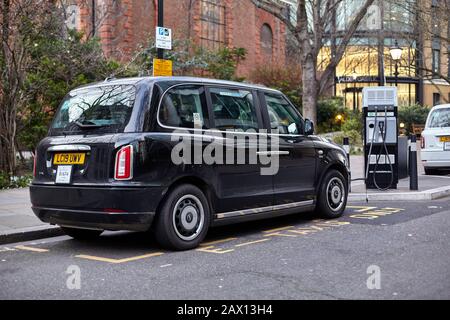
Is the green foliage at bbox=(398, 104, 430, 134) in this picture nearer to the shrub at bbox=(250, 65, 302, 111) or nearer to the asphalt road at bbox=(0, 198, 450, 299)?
the shrub at bbox=(250, 65, 302, 111)

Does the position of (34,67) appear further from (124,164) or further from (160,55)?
(124,164)

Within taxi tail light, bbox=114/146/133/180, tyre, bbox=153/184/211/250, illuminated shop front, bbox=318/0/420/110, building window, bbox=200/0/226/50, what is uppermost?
building window, bbox=200/0/226/50

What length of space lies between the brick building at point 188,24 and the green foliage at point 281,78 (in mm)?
2909

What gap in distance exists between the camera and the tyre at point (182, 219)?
240 inches

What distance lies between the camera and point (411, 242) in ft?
21.5

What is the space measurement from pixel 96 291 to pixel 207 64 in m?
20.1

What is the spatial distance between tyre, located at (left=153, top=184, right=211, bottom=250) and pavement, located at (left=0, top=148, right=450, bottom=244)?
216cm

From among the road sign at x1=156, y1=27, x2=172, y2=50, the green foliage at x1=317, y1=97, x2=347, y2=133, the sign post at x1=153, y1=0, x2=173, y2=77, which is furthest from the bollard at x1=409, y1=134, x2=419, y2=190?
the green foliage at x1=317, y1=97, x2=347, y2=133

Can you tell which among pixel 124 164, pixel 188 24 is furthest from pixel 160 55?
pixel 188 24

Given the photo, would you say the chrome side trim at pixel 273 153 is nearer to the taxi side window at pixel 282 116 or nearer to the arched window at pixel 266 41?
the taxi side window at pixel 282 116

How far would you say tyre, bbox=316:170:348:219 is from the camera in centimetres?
829

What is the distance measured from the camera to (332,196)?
8.45 m

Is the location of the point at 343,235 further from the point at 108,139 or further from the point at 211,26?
the point at 211,26

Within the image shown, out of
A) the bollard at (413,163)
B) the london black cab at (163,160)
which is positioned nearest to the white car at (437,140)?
the bollard at (413,163)
